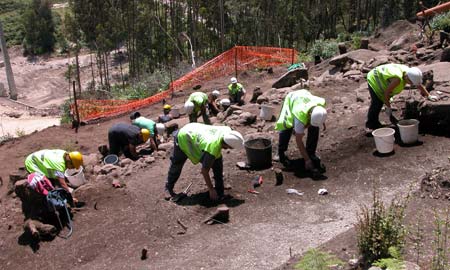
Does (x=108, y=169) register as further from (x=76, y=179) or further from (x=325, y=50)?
(x=325, y=50)

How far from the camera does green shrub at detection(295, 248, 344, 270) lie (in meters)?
4.34

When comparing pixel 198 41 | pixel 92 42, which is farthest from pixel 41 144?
pixel 92 42

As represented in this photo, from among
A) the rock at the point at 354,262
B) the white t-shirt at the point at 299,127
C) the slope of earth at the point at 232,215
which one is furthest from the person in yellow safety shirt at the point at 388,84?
the rock at the point at 354,262

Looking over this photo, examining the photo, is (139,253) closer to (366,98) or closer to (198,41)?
(366,98)

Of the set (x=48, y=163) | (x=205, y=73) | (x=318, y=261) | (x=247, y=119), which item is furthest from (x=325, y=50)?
(x=318, y=261)

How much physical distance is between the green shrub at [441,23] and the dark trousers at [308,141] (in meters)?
7.06

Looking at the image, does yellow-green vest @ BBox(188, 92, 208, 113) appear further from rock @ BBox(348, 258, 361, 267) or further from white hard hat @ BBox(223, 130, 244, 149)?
rock @ BBox(348, 258, 361, 267)

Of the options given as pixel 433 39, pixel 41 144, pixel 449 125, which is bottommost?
pixel 41 144

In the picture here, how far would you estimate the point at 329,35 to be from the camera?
1508 inches

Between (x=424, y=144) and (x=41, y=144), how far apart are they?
1029cm

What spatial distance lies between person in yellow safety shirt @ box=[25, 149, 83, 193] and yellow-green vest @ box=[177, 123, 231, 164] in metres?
1.78

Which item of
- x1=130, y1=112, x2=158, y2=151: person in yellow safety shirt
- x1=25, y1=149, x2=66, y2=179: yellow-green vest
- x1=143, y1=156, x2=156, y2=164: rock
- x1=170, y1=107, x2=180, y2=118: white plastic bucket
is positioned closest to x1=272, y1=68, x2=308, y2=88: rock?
x1=170, y1=107, x2=180, y2=118: white plastic bucket

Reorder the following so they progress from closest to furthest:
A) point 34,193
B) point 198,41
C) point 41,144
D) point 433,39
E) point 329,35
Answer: point 34,193
point 433,39
point 41,144
point 329,35
point 198,41

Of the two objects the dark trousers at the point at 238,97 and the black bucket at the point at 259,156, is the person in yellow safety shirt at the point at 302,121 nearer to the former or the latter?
the black bucket at the point at 259,156
